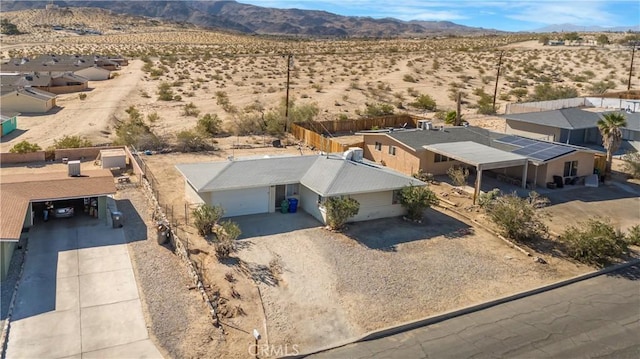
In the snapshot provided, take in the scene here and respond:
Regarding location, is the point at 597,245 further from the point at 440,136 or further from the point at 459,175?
the point at 440,136

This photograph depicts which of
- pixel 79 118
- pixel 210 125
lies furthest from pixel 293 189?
pixel 79 118

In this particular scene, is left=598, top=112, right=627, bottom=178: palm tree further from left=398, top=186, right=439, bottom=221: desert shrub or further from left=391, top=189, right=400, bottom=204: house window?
left=391, top=189, right=400, bottom=204: house window

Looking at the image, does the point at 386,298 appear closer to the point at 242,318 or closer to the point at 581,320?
the point at 242,318

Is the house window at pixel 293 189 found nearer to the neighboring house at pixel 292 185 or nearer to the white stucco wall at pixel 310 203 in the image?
the neighboring house at pixel 292 185

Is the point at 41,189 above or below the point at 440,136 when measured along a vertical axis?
below

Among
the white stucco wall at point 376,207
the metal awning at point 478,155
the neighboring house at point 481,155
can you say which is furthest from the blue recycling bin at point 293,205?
the metal awning at point 478,155

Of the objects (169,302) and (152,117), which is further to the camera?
(152,117)

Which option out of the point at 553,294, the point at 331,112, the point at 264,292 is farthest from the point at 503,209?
the point at 331,112
